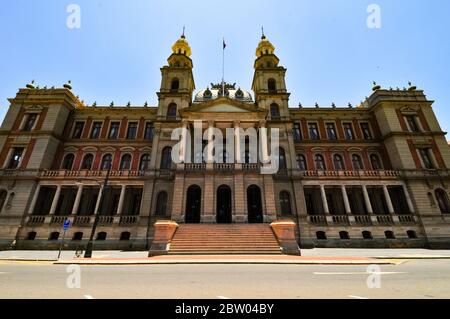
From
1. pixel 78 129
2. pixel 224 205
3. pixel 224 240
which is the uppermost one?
pixel 78 129

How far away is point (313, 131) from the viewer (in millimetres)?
31188

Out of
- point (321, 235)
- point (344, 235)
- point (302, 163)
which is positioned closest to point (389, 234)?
point (344, 235)

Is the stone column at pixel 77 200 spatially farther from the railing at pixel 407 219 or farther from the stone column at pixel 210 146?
the railing at pixel 407 219

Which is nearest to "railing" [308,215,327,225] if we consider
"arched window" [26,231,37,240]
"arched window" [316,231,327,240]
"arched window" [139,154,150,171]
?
"arched window" [316,231,327,240]

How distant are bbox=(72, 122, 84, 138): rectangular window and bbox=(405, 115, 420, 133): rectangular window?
45.4 metres

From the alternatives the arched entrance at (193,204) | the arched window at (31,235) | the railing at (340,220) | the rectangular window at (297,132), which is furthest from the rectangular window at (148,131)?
the railing at (340,220)

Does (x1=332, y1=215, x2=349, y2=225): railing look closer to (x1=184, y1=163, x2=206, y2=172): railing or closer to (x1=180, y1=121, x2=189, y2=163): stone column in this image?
(x1=184, y1=163, x2=206, y2=172): railing

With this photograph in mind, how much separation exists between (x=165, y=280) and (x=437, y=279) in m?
9.68

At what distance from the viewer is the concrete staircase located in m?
15.7

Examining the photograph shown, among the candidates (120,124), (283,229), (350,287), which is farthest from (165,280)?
(120,124)

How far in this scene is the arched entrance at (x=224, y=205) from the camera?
24375mm

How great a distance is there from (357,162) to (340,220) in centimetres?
985

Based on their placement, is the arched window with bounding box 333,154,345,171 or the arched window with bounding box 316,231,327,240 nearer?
the arched window with bounding box 316,231,327,240

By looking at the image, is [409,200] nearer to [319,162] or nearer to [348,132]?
[319,162]
